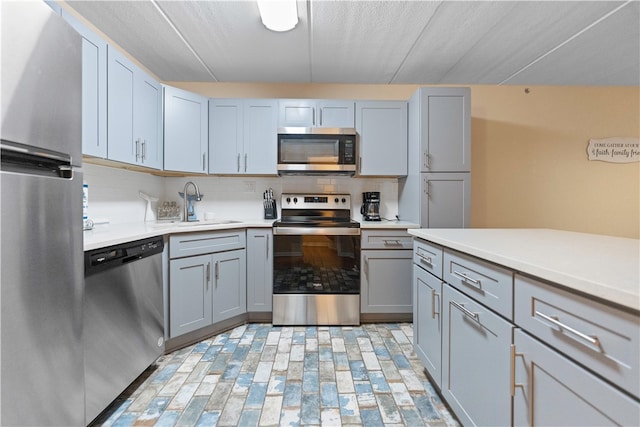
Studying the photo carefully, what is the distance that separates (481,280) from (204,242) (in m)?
1.87

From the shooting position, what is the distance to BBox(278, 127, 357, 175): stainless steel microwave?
2576 mm

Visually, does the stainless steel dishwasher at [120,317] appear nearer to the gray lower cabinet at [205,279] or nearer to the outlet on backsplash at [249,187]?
the gray lower cabinet at [205,279]

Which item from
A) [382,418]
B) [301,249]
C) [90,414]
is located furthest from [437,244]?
[90,414]

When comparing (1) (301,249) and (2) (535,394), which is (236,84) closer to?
(1) (301,249)

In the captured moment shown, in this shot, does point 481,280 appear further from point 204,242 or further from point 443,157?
point 204,242

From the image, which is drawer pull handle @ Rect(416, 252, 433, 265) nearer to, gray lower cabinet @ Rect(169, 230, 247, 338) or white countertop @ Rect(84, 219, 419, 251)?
white countertop @ Rect(84, 219, 419, 251)

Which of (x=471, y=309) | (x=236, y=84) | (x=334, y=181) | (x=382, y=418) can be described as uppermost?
(x=236, y=84)

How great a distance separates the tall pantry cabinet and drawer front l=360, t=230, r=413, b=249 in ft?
0.68

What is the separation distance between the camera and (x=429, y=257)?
152cm

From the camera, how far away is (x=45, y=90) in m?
0.88

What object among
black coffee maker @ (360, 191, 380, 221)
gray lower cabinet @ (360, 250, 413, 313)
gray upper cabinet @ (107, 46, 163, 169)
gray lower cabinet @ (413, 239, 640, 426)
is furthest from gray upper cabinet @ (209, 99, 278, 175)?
gray lower cabinet @ (413, 239, 640, 426)

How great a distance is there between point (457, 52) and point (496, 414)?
2.63 metres

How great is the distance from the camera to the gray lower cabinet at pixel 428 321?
1.42 meters

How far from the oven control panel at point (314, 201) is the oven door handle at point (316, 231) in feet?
1.87
